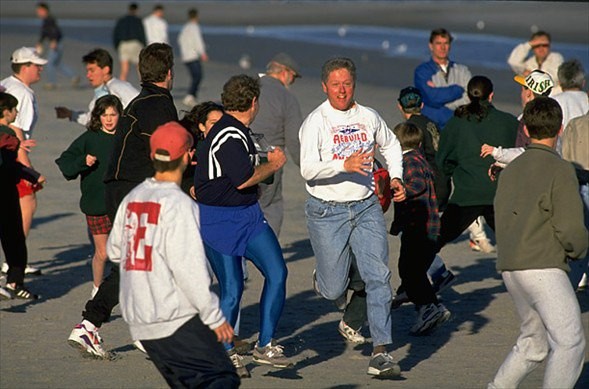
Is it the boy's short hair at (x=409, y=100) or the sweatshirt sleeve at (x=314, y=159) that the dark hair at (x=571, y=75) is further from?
the sweatshirt sleeve at (x=314, y=159)

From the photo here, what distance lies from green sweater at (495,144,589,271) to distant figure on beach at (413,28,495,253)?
20.0 ft

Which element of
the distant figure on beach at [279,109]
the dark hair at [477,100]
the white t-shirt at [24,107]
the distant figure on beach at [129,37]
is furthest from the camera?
the distant figure on beach at [129,37]

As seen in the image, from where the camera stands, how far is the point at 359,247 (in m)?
9.25

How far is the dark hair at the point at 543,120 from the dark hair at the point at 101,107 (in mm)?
4222

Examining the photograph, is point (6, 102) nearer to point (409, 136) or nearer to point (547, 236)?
point (409, 136)

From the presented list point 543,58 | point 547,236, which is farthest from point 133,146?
point 543,58

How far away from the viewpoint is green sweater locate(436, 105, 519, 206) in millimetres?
11109

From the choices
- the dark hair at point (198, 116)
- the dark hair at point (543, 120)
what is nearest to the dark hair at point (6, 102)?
the dark hair at point (198, 116)

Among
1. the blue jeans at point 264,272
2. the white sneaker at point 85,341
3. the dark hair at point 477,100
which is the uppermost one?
the dark hair at point 477,100

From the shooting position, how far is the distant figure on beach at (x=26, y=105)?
12.2 meters

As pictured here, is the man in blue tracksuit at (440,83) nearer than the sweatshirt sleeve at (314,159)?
No

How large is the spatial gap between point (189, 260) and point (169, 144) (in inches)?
23.3

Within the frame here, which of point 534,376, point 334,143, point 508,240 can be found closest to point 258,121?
point 334,143

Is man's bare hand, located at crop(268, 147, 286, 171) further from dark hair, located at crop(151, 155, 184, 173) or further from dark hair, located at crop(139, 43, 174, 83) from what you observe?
dark hair, located at crop(151, 155, 184, 173)
